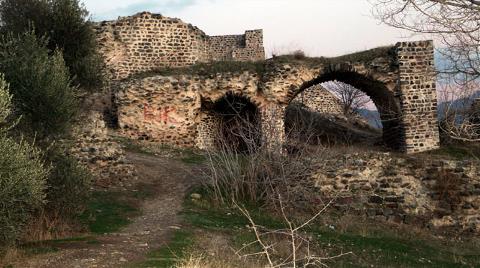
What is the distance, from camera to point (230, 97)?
Answer: 894 inches

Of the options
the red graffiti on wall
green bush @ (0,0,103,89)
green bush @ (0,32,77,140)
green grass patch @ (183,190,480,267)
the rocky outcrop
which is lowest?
green grass patch @ (183,190,480,267)

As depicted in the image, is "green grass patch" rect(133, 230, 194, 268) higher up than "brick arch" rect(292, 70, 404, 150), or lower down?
lower down

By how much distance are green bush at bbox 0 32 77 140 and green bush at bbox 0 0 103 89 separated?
1.91 meters

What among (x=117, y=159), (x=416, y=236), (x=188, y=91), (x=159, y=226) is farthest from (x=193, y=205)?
(x=188, y=91)

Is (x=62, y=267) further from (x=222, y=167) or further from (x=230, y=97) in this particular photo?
(x=230, y=97)

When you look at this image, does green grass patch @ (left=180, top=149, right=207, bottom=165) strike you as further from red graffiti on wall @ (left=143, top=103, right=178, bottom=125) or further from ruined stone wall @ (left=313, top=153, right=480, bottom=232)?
ruined stone wall @ (left=313, top=153, right=480, bottom=232)

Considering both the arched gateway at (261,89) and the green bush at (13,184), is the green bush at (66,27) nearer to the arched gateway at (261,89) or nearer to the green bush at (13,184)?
the green bush at (13,184)

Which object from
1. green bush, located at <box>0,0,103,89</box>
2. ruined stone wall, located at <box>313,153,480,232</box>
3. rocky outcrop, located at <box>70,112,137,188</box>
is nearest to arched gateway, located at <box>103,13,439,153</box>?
ruined stone wall, located at <box>313,153,480,232</box>

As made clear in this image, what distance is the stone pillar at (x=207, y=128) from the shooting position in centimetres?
2338

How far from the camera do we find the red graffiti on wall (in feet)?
72.3

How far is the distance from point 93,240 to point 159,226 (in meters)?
2.08

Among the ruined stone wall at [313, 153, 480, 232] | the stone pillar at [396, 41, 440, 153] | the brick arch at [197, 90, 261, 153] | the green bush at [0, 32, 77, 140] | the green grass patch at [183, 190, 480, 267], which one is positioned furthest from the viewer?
the brick arch at [197, 90, 261, 153]

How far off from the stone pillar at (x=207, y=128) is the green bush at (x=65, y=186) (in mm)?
12254

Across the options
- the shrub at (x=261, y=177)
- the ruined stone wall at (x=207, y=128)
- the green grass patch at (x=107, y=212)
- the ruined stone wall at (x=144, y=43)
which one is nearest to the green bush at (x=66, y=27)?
the green grass patch at (x=107, y=212)
